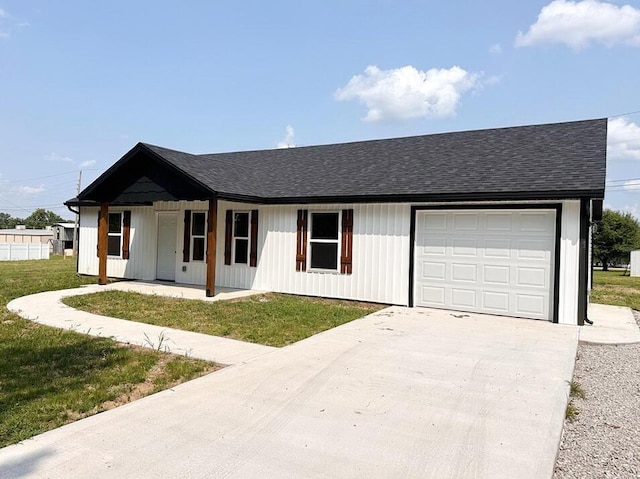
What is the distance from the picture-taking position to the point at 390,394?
14.1 ft

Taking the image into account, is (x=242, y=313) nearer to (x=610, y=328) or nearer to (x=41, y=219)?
(x=610, y=328)

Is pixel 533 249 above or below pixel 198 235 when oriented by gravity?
below

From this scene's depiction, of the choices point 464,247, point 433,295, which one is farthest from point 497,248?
point 433,295

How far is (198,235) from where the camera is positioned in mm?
12602

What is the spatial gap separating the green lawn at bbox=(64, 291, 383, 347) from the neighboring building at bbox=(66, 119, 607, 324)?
3.04ft

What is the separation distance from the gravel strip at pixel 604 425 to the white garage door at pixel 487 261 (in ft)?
8.30

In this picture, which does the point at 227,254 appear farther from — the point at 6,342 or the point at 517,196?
the point at 517,196

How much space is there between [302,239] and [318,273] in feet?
3.15

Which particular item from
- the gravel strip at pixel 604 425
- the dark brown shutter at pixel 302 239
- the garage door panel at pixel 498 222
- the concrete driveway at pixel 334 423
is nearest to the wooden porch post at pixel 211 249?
the dark brown shutter at pixel 302 239

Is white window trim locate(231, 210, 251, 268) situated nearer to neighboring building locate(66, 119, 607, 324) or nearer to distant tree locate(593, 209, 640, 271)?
neighboring building locate(66, 119, 607, 324)

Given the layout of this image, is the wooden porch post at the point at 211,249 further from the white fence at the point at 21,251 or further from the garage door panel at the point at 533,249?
the white fence at the point at 21,251

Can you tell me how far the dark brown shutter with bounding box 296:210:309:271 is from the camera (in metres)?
11.0

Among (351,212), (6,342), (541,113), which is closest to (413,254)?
(351,212)

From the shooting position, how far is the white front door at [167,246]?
1330cm
